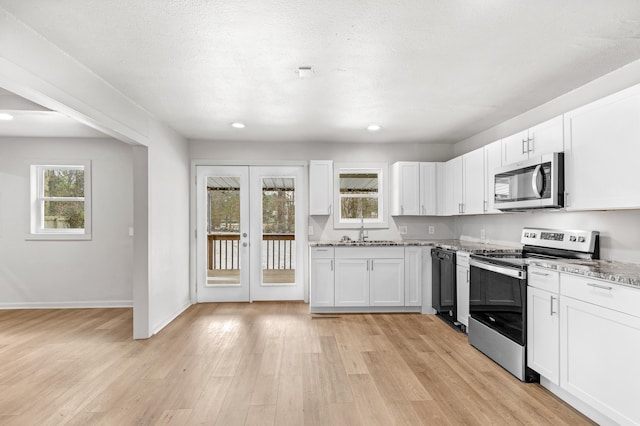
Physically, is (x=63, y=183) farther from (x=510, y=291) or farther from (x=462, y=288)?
(x=510, y=291)

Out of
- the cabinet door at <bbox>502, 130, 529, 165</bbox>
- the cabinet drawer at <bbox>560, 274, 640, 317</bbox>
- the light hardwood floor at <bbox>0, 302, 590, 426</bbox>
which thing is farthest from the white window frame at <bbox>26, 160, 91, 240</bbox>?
the cabinet drawer at <bbox>560, 274, 640, 317</bbox>

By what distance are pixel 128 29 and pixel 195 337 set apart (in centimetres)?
296

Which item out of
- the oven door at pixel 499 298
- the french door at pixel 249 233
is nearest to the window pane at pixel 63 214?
Result: the french door at pixel 249 233

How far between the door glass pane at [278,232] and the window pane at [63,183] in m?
2.69

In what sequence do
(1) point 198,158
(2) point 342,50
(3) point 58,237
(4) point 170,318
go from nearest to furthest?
1. (2) point 342,50
2. (4) point 170,318
3. (3) point 58,237
4. (1) point 198,158

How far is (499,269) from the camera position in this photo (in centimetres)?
304

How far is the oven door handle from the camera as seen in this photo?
2.78 meters

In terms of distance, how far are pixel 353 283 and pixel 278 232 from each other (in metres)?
1.45

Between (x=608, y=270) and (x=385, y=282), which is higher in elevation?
(x=608, y=270)

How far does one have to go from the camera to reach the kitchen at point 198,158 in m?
2.62

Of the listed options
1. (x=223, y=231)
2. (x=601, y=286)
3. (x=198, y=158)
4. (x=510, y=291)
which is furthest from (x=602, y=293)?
(x=198, y=158)

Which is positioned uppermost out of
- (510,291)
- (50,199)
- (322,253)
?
(50,199)

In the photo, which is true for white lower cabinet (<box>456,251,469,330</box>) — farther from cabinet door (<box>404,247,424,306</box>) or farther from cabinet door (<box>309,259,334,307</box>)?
cabinet door (<box>309,259,334,307</box>)

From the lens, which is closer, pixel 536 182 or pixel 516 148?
pixel 536 182
